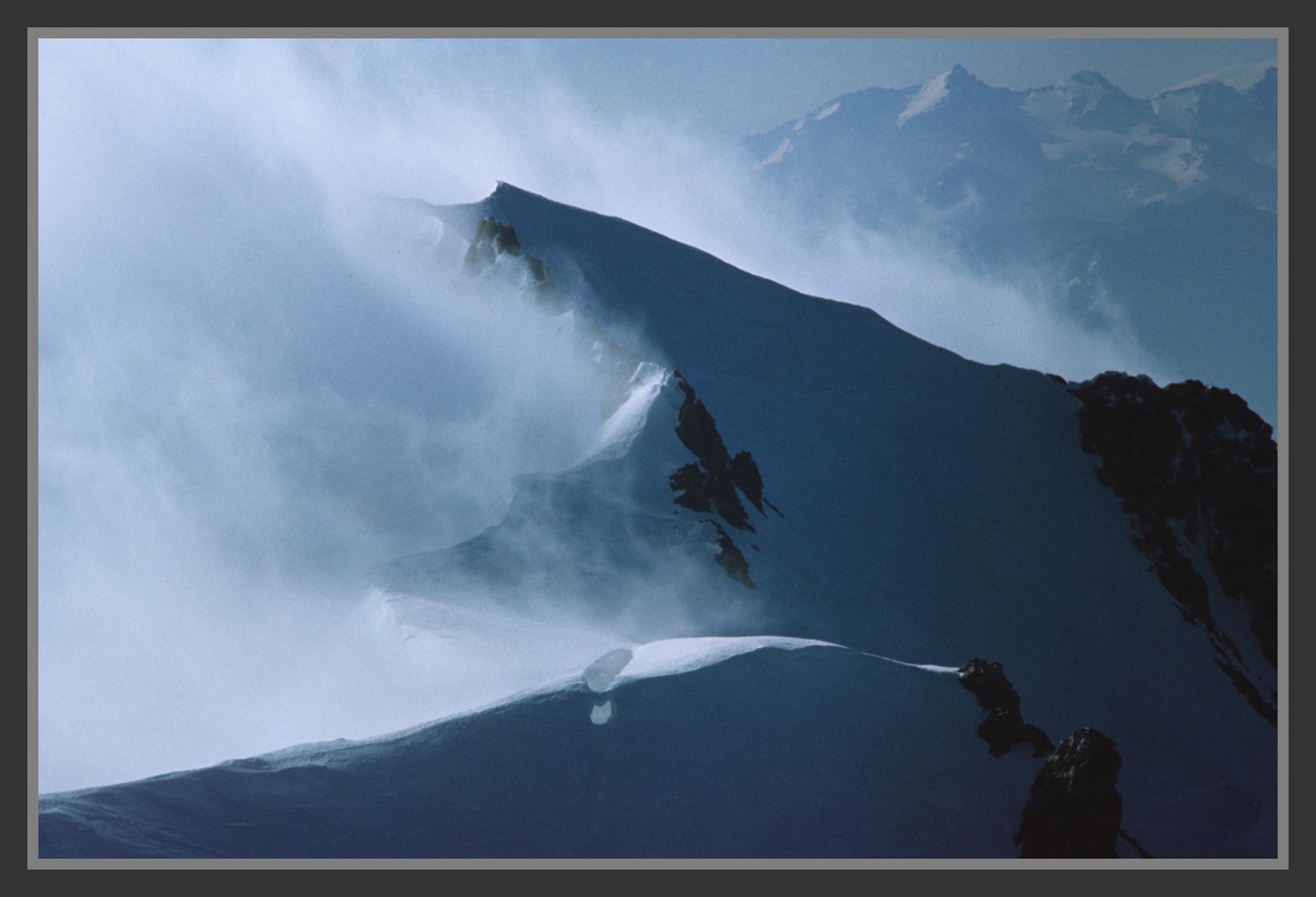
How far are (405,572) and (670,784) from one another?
1038cm

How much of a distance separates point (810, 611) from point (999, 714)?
29.9 feet

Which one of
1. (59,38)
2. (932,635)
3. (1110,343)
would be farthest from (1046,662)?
(1110,343)

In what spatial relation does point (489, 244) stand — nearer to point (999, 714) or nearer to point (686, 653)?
point (686, 653)

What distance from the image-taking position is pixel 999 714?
58.7 ft

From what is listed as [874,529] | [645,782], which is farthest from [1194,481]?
[645,782]

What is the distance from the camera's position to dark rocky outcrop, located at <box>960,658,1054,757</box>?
17.6 m

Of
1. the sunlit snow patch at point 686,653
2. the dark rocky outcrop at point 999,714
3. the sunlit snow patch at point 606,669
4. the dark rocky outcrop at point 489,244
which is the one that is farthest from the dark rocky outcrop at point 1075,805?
the dark rocky outcrop at point 489,244

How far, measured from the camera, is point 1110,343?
76.9 m

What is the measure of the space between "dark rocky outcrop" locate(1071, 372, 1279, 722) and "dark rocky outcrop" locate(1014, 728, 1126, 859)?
22.0m

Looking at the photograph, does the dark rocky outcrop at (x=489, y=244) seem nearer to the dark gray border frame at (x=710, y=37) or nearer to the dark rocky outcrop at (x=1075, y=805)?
the dark gray border frame at (x=710, y=37)

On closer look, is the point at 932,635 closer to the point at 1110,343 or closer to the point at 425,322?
the point at 425,322

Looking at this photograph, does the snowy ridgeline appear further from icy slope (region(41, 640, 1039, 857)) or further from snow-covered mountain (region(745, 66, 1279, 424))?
snow-covered mountain (region(745, 66, 1279, 424))

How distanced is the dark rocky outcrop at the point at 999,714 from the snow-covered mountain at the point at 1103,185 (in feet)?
20.5

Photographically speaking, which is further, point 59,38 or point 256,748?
point 256,748
